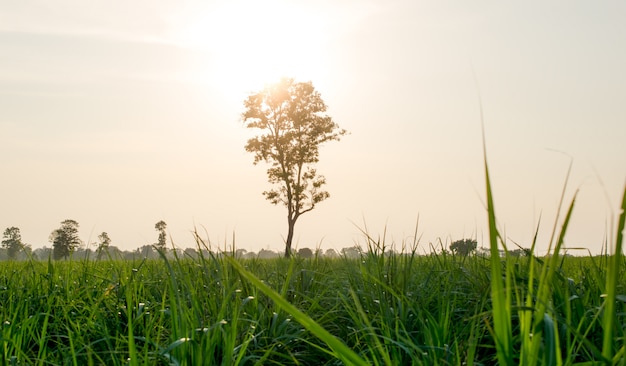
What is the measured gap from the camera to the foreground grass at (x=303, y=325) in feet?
10.0

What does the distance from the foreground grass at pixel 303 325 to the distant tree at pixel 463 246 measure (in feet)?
0.67

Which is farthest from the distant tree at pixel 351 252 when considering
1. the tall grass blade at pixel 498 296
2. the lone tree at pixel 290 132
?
the lone tree at pixel 290 132

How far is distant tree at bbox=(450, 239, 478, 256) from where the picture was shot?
21.2 feet

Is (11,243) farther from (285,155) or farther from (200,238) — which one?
(200,238)

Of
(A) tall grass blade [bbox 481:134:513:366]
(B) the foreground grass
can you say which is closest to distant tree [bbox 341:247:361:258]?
(B) the foreground grass

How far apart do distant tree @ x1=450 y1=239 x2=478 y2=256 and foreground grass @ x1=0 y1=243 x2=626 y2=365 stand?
204mm

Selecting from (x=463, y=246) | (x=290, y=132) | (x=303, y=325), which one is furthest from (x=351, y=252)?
(x=290, y=132)

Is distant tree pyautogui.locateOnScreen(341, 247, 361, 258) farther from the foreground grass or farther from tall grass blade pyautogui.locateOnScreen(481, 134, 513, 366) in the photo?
tall grass blade pyautogui.locateOnScreen(481, 134, 513, 366)

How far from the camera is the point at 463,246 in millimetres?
6980

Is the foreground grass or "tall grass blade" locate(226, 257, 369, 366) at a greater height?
"tall grass blade" locate(226, 257, 369, 366)

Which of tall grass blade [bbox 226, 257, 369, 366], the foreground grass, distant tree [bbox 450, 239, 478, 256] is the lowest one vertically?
the foreground grass

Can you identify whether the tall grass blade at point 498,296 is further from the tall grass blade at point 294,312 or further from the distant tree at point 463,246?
the distant tree at point 463,246

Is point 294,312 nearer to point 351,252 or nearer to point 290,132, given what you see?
point 351,252

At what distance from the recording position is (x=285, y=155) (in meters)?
41.6
